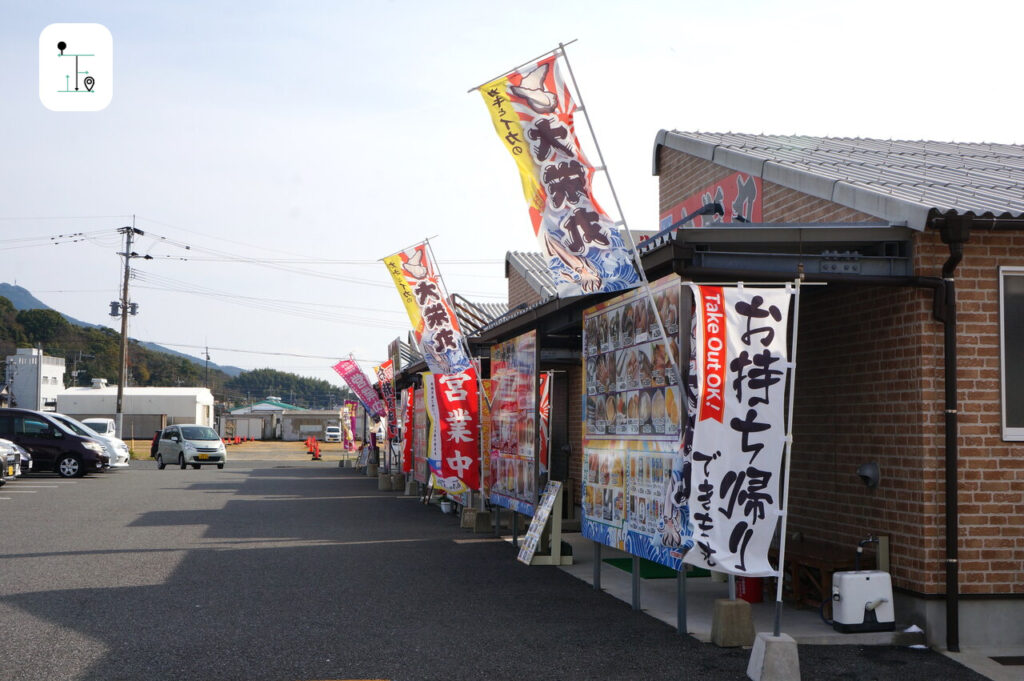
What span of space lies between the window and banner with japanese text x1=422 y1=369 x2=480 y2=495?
30.0 feet

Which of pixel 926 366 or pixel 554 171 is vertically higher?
pixel 554 171

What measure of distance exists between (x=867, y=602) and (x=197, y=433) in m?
34.4

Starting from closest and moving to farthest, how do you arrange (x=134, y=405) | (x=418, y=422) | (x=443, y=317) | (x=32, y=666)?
1. (x=32, y=666)
2. (x=443, y=317)
3. (x=418, y=422)
4. (x=134, y=405)

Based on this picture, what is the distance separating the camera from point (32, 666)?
22.4ft

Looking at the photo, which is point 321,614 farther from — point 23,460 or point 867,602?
point 23,460

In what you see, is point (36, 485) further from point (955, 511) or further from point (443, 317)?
point (955, 511)

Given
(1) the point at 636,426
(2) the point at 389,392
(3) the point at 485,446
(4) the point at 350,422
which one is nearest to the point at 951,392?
(1) the point at 636,426

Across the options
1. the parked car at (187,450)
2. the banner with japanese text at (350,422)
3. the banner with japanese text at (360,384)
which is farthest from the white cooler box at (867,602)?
the banner with japanese text at (350,422)

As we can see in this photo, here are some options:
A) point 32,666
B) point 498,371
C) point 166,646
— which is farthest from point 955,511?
point 498,371

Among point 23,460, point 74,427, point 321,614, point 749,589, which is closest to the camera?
point 321,614

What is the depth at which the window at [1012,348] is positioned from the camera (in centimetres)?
778

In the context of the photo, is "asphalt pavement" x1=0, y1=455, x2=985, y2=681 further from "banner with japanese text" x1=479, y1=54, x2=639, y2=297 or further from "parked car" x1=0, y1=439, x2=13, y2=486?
"parked car" x1=0, y1=439, x2=13, y2=486

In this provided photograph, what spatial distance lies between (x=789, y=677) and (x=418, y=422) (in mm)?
17263

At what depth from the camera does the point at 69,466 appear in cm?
2955
